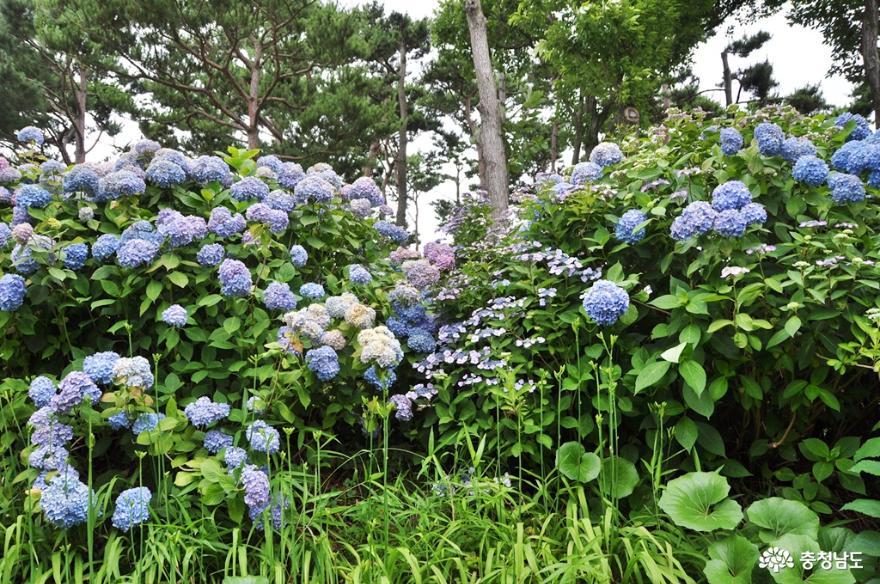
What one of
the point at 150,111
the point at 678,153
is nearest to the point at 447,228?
the point at 678,153

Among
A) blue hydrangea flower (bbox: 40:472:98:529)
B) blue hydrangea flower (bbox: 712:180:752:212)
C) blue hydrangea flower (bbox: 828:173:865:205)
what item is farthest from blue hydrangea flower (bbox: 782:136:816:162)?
blue hydrangea flower (bbox: 40:472:98:529)

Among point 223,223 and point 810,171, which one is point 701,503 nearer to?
point 810,171

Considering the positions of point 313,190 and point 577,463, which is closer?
point 577,463

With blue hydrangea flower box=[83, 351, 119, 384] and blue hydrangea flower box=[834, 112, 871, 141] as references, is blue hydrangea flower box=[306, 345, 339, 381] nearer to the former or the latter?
blue hydrangea flower box=[83, 351, 119, 384]

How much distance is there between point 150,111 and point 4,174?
39.9 ft

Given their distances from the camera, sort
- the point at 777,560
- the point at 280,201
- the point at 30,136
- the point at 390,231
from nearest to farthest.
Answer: the point at 777,560 → the point at 280,201 → the point at 30,136 → the point at 390,231

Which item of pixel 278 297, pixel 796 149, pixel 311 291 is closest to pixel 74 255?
pixel 278 297

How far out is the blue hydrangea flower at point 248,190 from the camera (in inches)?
103

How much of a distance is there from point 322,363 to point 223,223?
804 mm

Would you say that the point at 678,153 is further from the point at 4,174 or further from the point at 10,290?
the point at 4,174

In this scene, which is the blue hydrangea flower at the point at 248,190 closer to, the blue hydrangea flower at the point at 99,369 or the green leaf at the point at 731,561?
the blue hydrangea flower at the point at 99,369

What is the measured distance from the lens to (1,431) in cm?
215

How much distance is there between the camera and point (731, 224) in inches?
74.8

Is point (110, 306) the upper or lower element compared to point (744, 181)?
lower
